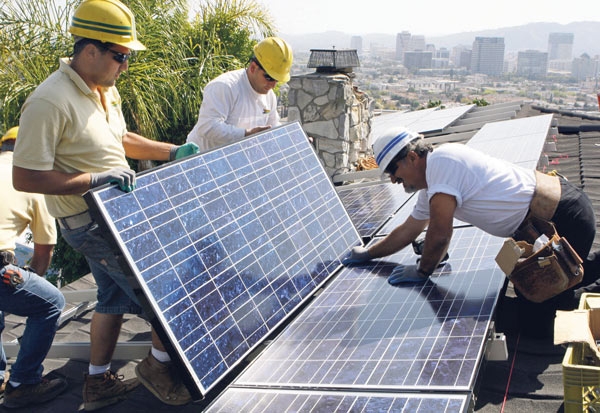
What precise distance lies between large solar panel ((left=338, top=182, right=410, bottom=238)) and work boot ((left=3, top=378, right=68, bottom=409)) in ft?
8.64

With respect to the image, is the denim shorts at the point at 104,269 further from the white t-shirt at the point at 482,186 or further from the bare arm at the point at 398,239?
the white t-shirt at the point at 482,186

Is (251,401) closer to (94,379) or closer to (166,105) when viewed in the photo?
(94,379)

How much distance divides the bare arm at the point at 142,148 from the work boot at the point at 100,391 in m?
1.69

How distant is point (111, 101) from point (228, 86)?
1.58 metres

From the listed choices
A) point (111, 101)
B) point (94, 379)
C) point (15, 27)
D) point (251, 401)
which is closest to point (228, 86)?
point (111, 101)

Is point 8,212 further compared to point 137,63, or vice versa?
point 137,63

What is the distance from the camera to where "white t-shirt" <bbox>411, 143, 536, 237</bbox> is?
14.0ft

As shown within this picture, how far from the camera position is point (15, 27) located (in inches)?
540

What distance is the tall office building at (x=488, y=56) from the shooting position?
176 m

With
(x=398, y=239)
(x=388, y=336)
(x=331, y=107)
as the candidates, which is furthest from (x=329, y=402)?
(x=331, y=107)

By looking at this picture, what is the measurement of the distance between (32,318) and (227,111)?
256cm

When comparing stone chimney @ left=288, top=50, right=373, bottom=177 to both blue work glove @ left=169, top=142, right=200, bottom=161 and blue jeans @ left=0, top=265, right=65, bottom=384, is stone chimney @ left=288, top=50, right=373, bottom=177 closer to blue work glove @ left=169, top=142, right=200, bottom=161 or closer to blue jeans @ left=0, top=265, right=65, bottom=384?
blue work glove @ left=169, top=142, right=200, bottom=161

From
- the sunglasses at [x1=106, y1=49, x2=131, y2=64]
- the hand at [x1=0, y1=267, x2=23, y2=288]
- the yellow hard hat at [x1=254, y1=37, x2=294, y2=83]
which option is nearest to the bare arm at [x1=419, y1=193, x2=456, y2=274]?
the sunglasses at [x1=106, y1=49, x2=131, y2=64]

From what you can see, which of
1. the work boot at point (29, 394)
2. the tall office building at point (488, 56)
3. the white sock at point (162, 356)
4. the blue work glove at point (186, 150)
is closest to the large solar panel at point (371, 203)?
the blue work glove at point (186, 150)
